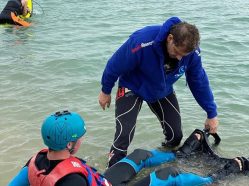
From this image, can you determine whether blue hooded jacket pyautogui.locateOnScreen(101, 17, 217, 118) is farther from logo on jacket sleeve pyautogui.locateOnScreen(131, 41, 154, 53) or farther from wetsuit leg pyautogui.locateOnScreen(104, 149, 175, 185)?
wetsuit leg pyautogui.locateOnScreen(104, 149, 175, 185)

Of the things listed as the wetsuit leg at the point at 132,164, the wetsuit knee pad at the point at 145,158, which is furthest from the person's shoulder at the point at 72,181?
the wetsuit knee pad at the point at 145,158

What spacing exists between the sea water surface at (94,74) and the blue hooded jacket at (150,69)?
96cm

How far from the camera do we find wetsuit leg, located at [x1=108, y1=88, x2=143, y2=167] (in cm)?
487

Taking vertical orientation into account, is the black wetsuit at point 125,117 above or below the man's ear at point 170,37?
below

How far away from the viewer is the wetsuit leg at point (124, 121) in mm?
4871

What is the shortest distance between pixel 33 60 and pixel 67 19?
205 inches

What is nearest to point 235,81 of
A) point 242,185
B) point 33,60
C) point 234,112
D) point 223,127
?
point 234,112

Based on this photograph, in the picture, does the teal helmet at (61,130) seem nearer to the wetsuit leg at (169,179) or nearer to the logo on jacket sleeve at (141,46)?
the wetsuit leg at (169,179)

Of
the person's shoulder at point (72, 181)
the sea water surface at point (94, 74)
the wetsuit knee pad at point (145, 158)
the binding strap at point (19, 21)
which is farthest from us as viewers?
the binding strap at point (19, 21)

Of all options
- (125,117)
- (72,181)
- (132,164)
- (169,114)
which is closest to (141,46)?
(125,117)

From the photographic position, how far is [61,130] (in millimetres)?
3189

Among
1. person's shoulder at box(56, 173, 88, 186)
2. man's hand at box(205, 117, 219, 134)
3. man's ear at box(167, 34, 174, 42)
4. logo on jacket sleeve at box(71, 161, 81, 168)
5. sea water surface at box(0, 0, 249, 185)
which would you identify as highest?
man's ear at box(167, 34, 174, 42)

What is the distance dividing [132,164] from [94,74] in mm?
4376

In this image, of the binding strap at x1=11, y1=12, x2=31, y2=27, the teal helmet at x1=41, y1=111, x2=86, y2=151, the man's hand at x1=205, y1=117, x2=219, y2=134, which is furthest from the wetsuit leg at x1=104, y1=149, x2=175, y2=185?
the binding strap at x1=11, y1=12, x2=31, y2=27
